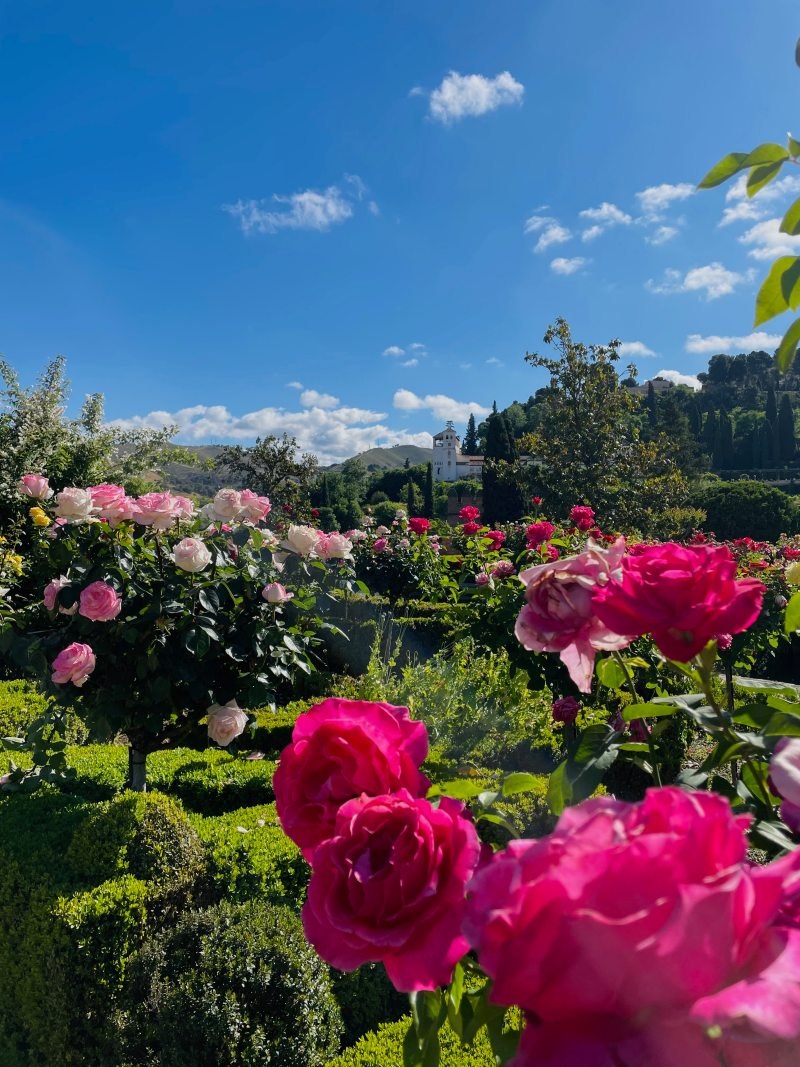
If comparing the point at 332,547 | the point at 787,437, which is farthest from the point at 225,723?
the point at 787,437

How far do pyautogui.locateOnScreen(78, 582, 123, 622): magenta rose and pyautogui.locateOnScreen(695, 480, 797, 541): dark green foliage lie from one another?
29.8 meters

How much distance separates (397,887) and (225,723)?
→ 253 centimetres

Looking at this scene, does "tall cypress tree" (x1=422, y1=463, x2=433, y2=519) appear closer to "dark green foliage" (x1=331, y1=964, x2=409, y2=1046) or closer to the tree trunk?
the tree trunk

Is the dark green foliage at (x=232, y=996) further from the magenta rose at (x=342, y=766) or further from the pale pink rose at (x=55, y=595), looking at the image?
the magenta rose at (x=342, y=766)

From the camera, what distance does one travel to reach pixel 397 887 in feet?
1.88

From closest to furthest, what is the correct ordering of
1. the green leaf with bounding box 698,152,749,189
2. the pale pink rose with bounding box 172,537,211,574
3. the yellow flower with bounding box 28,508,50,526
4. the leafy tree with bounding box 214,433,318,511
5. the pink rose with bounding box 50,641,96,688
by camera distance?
the green leaf with bounding box 698,152,749,189
the pink rose with bounding box 50,641,96,688
the pale pink rose with bounding box 172,537,211,574
the yellow flower with bounding box 28,508,50,526
the leafy tree with bounding box 214,433,318,511

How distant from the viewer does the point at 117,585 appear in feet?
9.74

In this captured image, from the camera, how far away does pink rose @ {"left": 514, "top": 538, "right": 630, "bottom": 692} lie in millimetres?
791

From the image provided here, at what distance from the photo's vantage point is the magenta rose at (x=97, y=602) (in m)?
2.73

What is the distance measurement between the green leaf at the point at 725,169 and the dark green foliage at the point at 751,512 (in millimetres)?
30689

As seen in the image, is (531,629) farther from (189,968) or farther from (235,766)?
(235,766)

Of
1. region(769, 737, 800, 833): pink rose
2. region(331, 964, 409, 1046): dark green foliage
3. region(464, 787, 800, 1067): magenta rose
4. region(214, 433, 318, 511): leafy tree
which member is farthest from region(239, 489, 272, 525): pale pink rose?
region(214, 433, 318, 511): leafy tree

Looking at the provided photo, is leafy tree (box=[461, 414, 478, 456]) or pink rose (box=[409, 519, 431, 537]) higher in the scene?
leafy tree (box=[461, 414, 478, 456])

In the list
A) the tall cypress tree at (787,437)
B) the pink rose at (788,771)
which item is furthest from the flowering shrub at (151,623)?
the tall cypress tree at (787,437)
